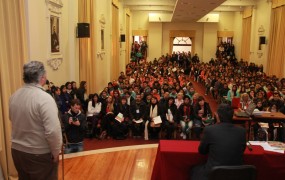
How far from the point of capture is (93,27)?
10.2m

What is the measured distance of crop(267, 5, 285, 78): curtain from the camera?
1388 centimetres

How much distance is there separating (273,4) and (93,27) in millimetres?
10009

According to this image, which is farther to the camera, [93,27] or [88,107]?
[93,27]

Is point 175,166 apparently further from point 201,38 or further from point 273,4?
point 201,38

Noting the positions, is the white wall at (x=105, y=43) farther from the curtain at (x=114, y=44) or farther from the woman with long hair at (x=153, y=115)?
the woman with long hair at (x=153, y=115)

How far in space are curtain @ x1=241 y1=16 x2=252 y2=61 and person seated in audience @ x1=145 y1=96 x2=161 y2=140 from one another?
1472cm

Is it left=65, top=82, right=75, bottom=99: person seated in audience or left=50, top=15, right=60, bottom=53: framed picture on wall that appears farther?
left=65, top=82, right=75, bottom=99: person seated in audience

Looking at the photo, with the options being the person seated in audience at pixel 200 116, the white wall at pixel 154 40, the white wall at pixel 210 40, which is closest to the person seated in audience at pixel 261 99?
the person seated in audience at pixel 200 116

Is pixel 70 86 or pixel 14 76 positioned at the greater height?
pixel 14 76

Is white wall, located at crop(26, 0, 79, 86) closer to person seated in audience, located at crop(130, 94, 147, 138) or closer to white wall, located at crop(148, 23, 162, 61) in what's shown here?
person seated in audience, located at crop(130, 94, 147, 138)

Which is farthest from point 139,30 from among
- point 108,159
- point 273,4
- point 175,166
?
point 175,166

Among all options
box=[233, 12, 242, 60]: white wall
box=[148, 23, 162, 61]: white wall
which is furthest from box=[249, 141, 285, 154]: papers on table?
box=[148, 23, 162, 61]: white wall

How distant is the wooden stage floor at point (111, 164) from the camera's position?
5.06 meters

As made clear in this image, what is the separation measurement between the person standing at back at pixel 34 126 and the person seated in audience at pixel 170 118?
4801mm
